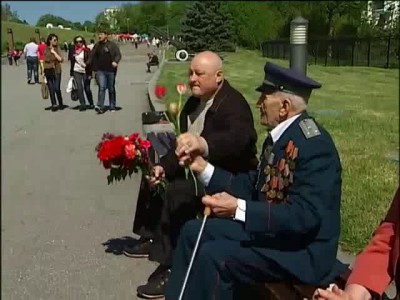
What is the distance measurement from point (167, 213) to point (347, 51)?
2.13 m

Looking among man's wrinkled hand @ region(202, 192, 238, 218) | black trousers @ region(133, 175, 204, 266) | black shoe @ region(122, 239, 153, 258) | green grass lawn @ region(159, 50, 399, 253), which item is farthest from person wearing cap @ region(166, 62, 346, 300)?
black shoe @ region(122, 239, 153, 258)

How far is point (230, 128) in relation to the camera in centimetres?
393

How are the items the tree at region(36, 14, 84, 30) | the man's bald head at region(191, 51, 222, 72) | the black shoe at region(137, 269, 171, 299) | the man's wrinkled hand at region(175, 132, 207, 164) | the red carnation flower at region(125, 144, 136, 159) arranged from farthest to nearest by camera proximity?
the black shoe at region(137, 269, 171, 299)
the red carnation flower at region(125, 144, 136, 159)
the man's bald head at region(191, 51, 222, 72)
the man's wrinkled hand at region(175, 132, 207, 164)
the tree at region(36, 14, 84, 30)

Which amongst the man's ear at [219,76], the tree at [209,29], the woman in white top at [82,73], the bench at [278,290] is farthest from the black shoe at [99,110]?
Result: the bench at [278,290]

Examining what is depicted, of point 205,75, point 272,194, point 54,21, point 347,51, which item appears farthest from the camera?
point 205,75

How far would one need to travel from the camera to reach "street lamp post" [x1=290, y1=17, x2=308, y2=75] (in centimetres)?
251

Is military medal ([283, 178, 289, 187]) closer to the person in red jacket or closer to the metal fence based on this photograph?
the metal fence

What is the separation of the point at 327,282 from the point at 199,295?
573 millimetres

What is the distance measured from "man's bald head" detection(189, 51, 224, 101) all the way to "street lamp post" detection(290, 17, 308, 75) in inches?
26.2

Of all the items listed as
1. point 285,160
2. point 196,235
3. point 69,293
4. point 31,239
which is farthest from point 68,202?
point 285,160

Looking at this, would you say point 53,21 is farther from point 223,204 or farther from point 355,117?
point 355,117

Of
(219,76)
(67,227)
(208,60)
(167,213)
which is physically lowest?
(67,227)

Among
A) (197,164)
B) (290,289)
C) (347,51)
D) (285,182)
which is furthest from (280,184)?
(347,51)

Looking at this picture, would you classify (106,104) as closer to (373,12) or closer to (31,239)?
(31,239)
